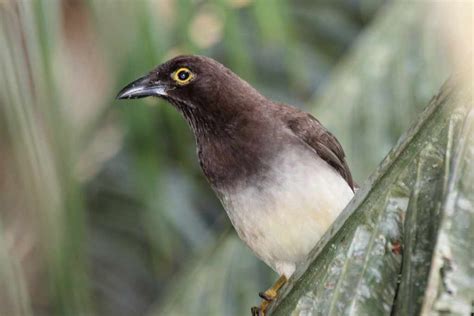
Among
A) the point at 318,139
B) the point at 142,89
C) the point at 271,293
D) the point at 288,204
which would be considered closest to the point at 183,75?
the point at 142,89

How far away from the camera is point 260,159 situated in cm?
412

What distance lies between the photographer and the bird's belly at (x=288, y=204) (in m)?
4.10

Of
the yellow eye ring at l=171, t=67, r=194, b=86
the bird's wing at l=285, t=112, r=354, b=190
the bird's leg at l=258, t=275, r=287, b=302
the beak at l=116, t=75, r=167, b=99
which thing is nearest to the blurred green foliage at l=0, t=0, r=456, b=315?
the beak at l=116, t=75, r=167, b=99

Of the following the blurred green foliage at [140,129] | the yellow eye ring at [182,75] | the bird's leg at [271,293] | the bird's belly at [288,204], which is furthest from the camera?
the yellow eye ring at [182,75]

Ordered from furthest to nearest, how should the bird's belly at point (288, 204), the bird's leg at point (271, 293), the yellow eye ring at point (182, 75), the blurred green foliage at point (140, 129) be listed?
1. the yellow eye ring at point (182, 75)
2. the bird's leg at point (271, 293)
3. the bird's belly at point (288, 204)
4. the blurred green foliage at point (140, 129)

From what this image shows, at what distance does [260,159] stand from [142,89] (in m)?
0.70

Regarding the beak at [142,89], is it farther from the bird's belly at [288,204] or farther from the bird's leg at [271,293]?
the bird's leg at [271,293]

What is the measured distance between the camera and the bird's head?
4453mm

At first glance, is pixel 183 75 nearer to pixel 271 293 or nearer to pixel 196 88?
pixel 196 88

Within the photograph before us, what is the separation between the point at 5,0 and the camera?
3709mm

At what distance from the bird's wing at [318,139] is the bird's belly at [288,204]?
4.2 inches

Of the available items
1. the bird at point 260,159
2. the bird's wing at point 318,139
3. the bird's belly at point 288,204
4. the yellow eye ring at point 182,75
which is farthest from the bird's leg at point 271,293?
the yellow eye ring at point 182,75

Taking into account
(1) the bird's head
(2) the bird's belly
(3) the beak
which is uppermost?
(1) the bird's head

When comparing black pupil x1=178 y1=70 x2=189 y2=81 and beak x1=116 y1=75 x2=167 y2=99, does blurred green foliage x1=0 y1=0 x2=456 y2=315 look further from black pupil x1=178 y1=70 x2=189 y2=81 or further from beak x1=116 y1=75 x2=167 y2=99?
black pupil x1=178 y1=70 x2=189 y2=81
